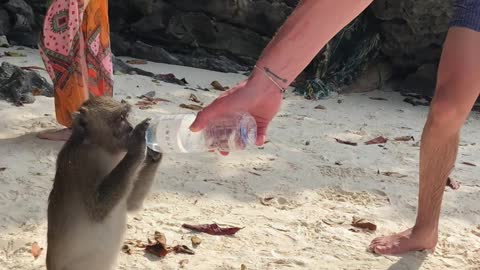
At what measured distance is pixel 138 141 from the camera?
2.87 metres

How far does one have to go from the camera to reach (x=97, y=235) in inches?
116

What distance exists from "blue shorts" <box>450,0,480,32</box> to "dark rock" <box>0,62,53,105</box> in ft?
11.9

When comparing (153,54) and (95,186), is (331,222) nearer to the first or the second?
(95,186)

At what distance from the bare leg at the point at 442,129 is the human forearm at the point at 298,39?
1.13 m

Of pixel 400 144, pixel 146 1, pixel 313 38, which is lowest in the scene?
pixel 400 144

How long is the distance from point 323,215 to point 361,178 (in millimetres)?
779

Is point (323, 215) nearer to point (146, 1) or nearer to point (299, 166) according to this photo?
point (299, 166)

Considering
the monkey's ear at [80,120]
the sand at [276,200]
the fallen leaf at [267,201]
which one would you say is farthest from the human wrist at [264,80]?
the fallen leaf at [267,201]

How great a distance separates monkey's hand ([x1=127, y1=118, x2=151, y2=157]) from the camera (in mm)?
2850

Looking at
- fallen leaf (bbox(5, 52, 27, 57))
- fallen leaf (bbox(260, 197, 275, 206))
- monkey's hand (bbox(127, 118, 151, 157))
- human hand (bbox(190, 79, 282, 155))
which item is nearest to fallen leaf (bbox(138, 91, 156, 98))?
fallen leaf (bbox(5, 52, 27, 57))

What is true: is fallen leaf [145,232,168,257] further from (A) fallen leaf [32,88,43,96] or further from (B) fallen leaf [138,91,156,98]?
(B) fallen leaf [138,91,156,98]

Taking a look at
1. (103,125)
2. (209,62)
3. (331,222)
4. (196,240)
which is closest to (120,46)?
(209,62)

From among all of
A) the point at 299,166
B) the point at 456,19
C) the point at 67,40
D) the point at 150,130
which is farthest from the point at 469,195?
the point at 67,40

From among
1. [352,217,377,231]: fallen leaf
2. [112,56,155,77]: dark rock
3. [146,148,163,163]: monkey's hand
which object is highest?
[146,148,163,163]: monkey's hand
